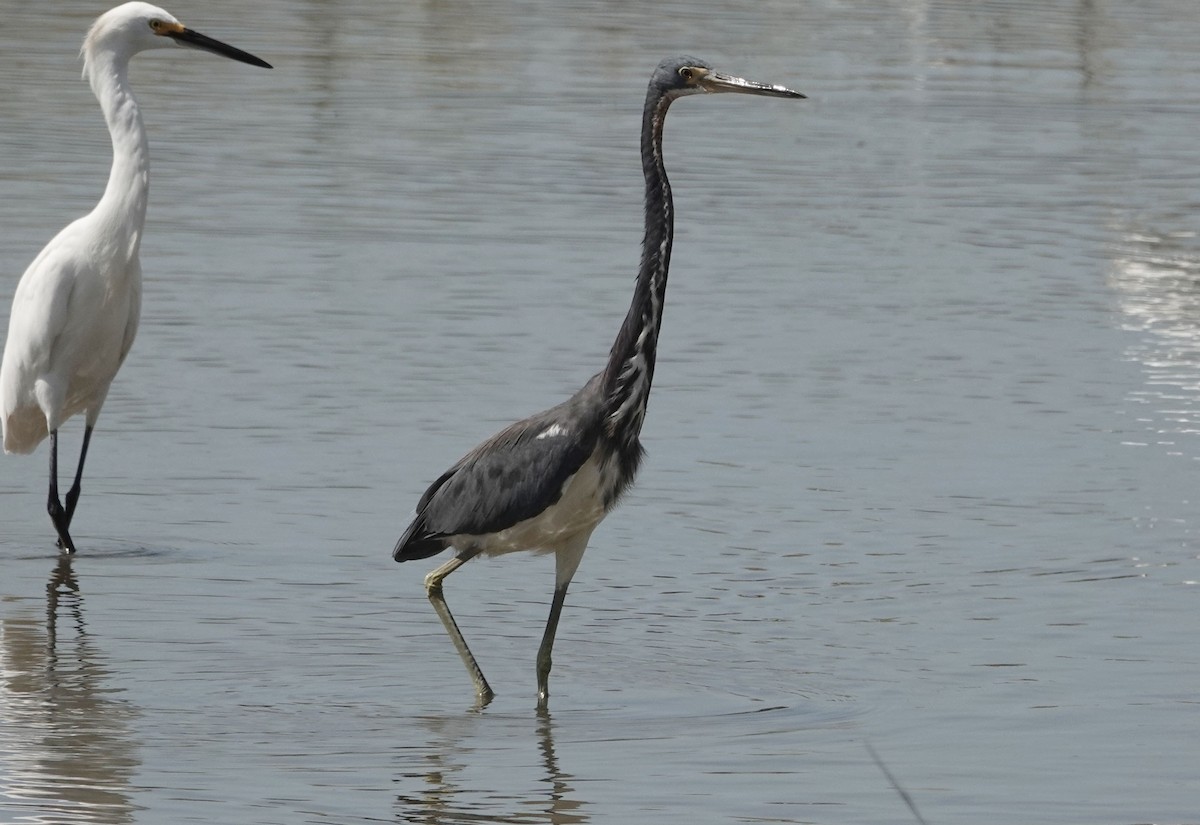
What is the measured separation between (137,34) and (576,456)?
11.8 ft

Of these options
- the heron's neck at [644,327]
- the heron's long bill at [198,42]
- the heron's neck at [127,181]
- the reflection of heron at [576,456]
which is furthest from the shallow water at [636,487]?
the heron's long bill at [198,42]

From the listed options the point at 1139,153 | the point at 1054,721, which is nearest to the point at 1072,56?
the point at 1139,153

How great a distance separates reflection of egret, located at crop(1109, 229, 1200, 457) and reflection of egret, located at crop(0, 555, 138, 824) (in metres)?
5.41

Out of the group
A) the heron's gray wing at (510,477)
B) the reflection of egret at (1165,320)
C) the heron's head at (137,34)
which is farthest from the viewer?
the reflection of egret at (1165,320)

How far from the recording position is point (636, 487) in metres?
10.0

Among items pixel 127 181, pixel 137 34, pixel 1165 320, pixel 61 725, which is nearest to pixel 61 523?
pixel 127 181

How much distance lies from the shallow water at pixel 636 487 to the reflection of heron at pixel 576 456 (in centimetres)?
52

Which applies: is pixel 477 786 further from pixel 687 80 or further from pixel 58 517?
pixel 58 517

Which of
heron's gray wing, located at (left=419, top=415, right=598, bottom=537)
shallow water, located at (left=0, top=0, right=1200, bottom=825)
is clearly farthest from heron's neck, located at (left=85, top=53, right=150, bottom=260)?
heron's gray wing, located at (left=419, top=415, right=598, bottom=537)

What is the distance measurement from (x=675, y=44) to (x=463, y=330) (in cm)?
1723

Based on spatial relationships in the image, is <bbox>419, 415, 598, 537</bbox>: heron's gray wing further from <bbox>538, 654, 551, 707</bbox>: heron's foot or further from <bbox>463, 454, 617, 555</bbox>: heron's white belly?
<bbox>538, 654, 551, 707</bbox>: heron's foot

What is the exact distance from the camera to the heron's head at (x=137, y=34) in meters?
9.49

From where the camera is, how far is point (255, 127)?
2091 cm

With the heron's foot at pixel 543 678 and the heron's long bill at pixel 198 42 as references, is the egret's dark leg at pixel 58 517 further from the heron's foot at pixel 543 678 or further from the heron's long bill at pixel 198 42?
the heron's foot at pixel 543 678
